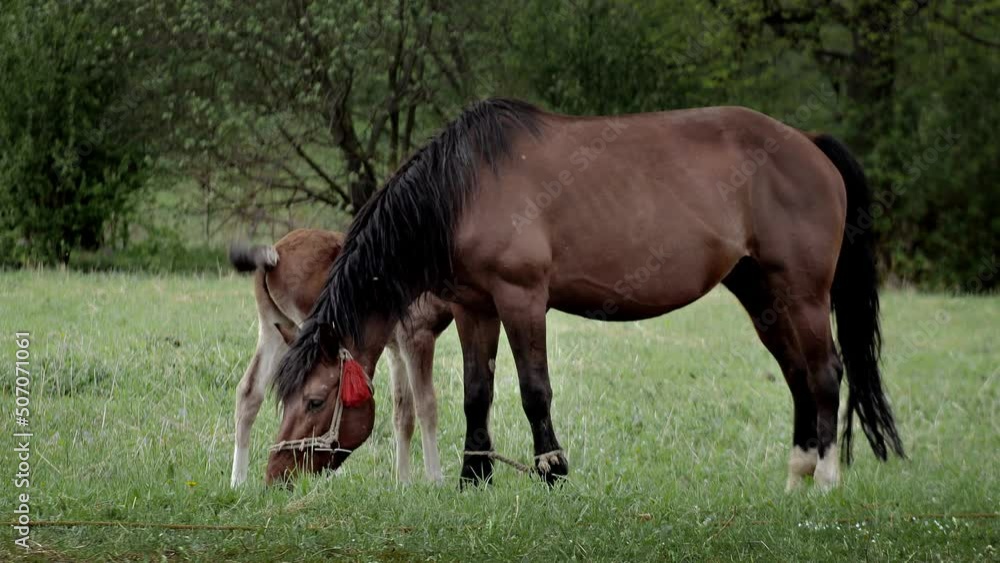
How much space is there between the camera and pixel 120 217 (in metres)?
17.6

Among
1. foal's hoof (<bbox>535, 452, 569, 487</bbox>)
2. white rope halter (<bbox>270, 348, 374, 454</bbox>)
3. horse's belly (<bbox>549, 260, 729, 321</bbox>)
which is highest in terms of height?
horse's belly (<bbox>549, 260, 729, 321</bbox>)

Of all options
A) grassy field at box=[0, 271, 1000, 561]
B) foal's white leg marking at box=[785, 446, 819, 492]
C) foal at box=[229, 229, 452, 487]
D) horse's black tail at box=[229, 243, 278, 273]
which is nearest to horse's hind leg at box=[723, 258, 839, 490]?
foal's white leg marking at box=[785, 446, 819, 492]

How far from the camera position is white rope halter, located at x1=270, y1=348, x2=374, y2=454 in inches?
232

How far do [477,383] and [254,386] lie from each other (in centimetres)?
149

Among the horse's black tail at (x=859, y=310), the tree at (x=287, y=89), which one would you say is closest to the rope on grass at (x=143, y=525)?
the horse's black tail at (x=859, y=310)

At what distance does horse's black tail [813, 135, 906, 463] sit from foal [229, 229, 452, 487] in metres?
2.73

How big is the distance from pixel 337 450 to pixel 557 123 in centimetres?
233

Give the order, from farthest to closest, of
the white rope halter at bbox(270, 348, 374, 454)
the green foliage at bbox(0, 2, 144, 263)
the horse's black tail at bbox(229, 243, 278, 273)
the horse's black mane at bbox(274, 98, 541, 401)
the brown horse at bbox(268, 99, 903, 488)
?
1. the green foliage at bbox(0, 2, 144, 263)
2. the horse's black tail at bbox(229, 243, 278, 273)
3. the brown horse at bbox(268, 99, 903, 488)
4. the horse's black mane at bbox(274, 98, 541, 401)
5. the white rope halter at bbox(270, 348, 374, 454)

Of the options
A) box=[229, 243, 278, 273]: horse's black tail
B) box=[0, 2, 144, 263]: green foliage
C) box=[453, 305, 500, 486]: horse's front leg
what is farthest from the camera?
box=[0, 2, 144, 263]: green foliage

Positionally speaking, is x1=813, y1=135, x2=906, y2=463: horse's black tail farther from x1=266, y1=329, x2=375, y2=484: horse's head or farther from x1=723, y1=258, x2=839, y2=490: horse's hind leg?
x1=266, y1=329, x2=375, y2=484: horse's head

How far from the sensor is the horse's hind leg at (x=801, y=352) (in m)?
7.16

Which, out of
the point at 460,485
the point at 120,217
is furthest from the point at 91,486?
the point at 120,217

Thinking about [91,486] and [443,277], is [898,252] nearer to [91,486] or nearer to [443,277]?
[443,277]

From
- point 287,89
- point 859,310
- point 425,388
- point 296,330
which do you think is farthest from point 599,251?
point 287,89
